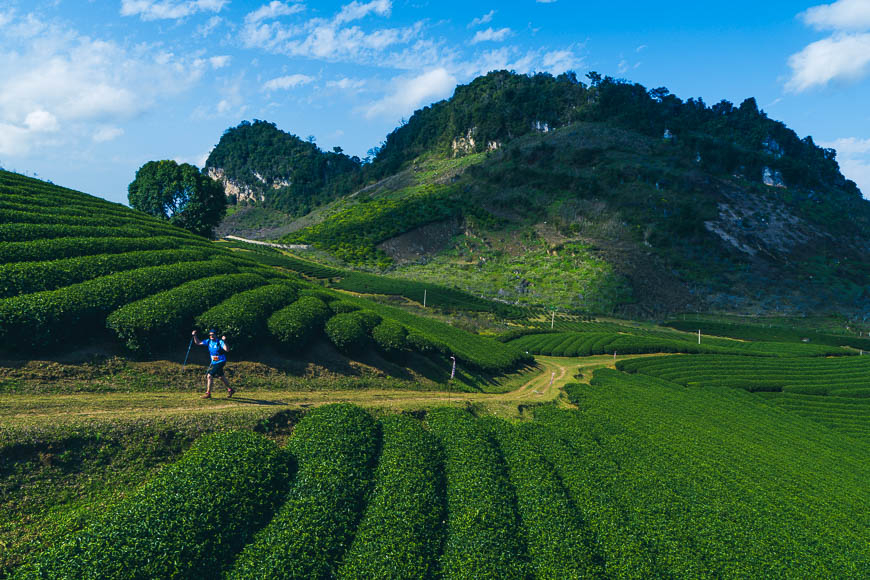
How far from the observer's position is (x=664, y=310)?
95.1 metres

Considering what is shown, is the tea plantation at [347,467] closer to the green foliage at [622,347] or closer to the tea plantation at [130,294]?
the tea plantation at [130,294]

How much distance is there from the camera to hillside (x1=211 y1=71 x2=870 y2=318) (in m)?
99.8

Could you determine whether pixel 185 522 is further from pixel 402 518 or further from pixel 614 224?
pixel 614 224

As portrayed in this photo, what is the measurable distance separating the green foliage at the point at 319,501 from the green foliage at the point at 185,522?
606 millimetres

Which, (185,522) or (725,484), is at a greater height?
(185,522)

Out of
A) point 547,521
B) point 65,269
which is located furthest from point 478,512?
point 65,269

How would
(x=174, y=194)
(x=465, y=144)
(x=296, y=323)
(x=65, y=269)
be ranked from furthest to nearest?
(x=465, y=144)
(x=174, y=194)
(x=296, y=323)
(x=65, y=269)

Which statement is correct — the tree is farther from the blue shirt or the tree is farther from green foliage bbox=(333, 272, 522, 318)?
the blue shirt

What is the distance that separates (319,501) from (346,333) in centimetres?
1312

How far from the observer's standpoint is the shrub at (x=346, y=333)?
968 inches

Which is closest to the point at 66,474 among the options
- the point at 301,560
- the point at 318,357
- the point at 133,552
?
the point at 133,552

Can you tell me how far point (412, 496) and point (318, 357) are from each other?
12.5 meters

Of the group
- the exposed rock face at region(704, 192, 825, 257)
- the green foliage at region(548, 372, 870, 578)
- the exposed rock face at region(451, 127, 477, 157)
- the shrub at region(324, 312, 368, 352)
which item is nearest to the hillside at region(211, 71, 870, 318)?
the exposed rock face at region(704, 192, 825, 257)

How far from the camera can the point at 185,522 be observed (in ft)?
33.0
